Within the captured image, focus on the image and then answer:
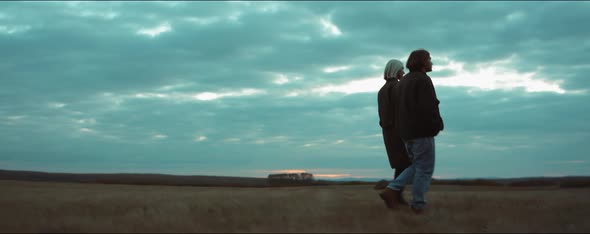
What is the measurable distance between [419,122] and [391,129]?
4.13 feet

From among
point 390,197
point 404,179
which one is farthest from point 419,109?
point 390,197

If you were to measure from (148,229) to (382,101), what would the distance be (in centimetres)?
456

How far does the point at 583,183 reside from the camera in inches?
585

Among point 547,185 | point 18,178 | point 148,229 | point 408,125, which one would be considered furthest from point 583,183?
point 18,178

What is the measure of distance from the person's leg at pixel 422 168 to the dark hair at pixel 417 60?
108cm

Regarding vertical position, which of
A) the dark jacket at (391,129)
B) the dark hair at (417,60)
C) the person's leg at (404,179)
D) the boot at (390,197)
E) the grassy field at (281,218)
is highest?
the dark hair at (417,60)

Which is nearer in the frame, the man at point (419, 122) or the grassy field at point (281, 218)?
the grassy field at point (281, 218)

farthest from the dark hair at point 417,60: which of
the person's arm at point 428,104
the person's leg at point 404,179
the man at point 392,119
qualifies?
the person's leg at point 404,179

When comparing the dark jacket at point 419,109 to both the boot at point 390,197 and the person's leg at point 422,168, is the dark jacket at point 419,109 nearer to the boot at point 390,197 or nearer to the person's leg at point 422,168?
the person's leg at point 422,168

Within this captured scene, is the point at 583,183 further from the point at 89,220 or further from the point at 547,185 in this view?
the point at 89,220

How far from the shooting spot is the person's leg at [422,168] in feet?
23.2

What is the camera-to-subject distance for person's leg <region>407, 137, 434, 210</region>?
23.2ft

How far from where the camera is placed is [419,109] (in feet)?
23.1

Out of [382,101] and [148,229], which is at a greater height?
[382,101]
